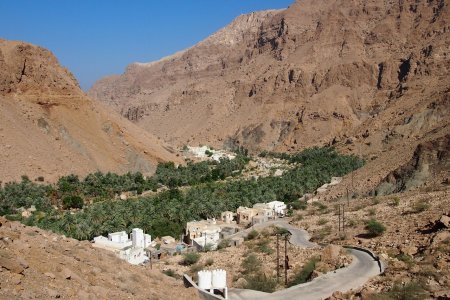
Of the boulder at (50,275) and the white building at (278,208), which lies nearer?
the boulder at (50,275)

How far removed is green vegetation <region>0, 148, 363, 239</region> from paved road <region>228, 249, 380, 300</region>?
69.6ft

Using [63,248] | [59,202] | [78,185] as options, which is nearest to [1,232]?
[63,248]

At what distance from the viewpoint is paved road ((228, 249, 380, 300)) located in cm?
1614

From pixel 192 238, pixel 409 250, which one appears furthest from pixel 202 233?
pixel 409 250

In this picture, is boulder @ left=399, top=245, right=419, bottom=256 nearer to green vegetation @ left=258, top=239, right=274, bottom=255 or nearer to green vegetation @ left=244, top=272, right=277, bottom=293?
green vegetation @ left=244, top=272, right=277, bottom=293

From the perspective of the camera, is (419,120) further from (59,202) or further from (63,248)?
(63,248)

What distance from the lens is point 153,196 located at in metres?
52.8

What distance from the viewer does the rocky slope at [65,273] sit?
29.9 feet

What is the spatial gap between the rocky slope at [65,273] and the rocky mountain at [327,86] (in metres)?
68.0

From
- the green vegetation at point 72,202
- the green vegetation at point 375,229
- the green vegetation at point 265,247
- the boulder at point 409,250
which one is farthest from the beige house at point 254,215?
the boulder at point 409,250

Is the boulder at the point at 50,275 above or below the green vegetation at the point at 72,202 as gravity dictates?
above

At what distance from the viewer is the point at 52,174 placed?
5588 cm

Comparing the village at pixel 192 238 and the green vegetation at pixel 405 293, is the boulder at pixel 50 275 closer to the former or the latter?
the green vegetation at pixel 405 293

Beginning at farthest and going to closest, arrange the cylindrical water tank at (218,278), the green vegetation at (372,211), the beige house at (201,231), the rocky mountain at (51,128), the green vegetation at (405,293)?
the rocky mountain at (51,128), the beige house at (201,231), the green vegetation at (372,211), the cylindrical water tank at (218,278), the green vegetation at (405,293)
